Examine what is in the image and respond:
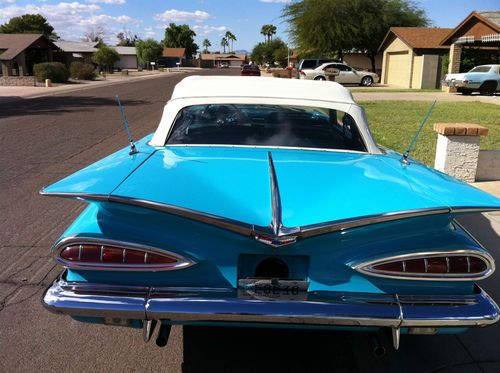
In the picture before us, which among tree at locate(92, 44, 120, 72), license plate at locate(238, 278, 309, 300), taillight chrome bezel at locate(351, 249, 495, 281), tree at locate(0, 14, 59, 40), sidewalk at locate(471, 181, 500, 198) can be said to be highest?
tree at locate(0, 14, 59, 40)

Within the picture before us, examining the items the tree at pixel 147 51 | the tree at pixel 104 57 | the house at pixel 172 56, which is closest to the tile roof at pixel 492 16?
the tree at pixel 104 57

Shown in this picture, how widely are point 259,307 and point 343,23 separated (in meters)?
40.1

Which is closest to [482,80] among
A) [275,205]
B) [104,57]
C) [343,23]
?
[343,23]

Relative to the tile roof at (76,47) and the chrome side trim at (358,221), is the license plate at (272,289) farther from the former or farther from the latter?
the tile roof at (76,47)

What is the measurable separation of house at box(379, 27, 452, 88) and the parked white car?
2501mm

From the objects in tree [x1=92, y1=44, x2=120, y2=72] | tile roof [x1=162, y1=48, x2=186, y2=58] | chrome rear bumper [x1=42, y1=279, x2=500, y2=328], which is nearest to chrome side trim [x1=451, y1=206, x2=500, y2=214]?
chrome rear bumper [x1=42, y1=279, x2=500, y2=328]

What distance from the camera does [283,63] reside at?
86.2 m

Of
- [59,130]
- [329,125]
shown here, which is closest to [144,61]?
[59,130]

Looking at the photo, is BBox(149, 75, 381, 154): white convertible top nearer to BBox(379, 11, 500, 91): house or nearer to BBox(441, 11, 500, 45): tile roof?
BBox(379, 11, 500, 91): house

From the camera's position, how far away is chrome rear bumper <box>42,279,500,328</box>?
2201 millimetres

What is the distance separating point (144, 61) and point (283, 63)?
27668mm

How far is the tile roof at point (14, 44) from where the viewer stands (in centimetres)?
4703

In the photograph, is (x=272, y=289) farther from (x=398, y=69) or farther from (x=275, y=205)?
(x=398, y=69)

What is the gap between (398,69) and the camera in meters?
36.4
